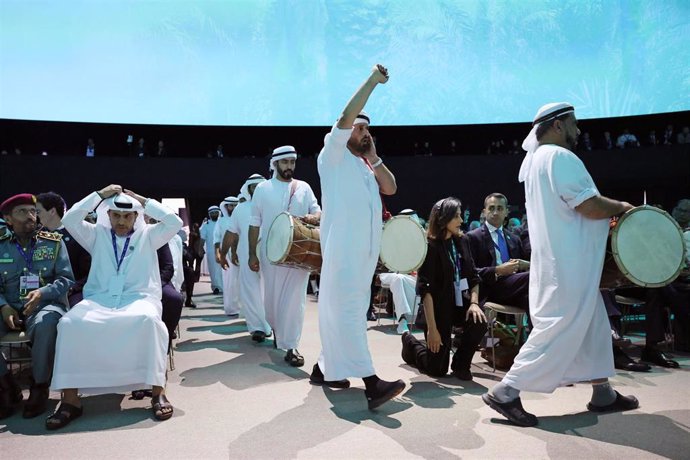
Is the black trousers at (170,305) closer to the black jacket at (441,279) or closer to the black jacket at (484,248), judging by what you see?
the black jacket at (441,279)

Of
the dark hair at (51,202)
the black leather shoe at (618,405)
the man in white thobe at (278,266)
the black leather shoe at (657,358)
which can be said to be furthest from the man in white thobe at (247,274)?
the black leather shoe at (657,358)

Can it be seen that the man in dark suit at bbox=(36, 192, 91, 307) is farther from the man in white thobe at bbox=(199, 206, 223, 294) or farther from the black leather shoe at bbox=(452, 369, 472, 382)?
the man in white thobe at bbox=(199, 206, 223, 294)

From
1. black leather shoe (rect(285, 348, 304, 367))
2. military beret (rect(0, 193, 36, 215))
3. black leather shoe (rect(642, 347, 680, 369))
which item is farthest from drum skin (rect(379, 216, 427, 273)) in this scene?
military beret (rect(0, 193, 36, 215))

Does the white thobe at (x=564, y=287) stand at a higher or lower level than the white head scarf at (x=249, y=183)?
lower

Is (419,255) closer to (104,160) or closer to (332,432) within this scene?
(332,432)

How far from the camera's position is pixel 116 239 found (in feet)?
11.9

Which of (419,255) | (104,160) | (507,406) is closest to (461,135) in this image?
(104,160)

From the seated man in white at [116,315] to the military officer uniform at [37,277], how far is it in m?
0.20

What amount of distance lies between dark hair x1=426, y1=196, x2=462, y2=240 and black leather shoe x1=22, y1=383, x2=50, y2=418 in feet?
9.48

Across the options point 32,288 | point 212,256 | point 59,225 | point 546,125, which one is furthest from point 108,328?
point 212,256

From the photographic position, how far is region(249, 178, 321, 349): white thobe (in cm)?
486

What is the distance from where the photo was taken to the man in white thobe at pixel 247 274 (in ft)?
19.9

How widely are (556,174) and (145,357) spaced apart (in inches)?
103

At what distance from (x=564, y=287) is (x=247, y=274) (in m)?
4.26
